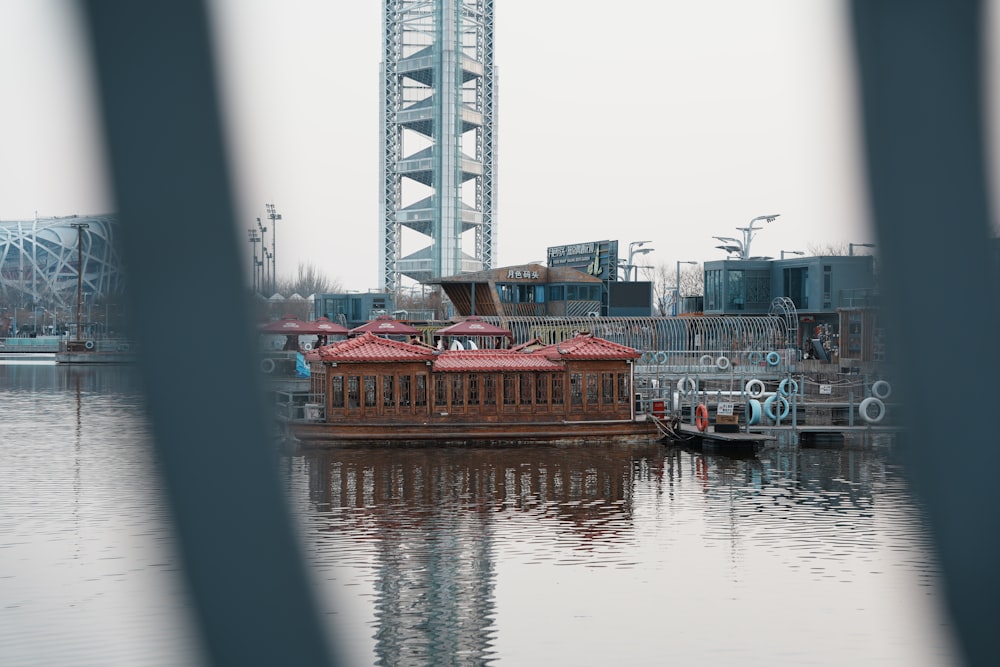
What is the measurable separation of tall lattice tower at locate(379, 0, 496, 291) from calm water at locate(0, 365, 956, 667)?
11730 cm

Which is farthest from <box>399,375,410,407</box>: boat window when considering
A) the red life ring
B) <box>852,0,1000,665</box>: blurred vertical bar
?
<box>852,0,1000,665</box>: blurred vertical bar

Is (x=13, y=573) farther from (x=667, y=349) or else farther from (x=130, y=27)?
(x=667, y=349)

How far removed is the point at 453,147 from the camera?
14938 centimetres

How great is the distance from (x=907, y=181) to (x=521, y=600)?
A: 54.1 feet

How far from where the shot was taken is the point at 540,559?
2047 cm

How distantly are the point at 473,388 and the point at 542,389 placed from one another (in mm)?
2226

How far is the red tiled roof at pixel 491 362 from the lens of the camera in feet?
117

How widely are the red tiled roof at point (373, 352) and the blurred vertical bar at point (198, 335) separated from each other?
33.0 m

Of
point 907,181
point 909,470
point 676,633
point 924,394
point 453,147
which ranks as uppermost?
point 453,147

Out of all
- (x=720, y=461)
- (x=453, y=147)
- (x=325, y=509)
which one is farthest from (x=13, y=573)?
(x=453, y=147)

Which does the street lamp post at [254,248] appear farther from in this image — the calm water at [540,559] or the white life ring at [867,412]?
the white life ring at [867,412]

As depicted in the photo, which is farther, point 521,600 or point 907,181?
point 521,600

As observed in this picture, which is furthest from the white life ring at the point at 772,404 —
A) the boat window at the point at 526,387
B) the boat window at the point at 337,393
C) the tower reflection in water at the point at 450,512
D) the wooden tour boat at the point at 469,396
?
the boat window at the point at 337,393

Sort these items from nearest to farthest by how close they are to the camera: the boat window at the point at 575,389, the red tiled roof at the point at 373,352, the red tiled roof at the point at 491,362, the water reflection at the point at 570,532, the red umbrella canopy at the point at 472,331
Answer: the water reflection at the point at 570,532, the red tiled roof at the point at 373,352, the red tiled roof at the point at 491,362, the boat window at the point at 575,389, the red umbrella canopy at the point at 472,331
